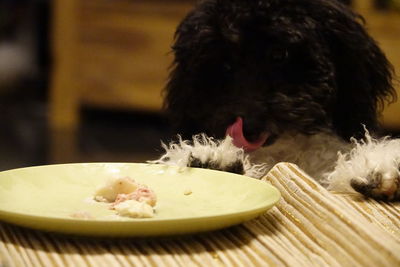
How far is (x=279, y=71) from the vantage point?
1.91m

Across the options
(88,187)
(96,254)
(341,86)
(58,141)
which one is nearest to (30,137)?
(58,141)

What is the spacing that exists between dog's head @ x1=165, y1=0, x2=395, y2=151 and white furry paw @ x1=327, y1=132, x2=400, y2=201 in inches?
7.9

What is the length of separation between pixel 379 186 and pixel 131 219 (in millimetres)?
604

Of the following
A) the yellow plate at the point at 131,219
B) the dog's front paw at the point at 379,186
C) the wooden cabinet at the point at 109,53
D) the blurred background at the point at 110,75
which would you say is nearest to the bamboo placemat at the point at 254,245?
the yellow plate at the point at 131,219

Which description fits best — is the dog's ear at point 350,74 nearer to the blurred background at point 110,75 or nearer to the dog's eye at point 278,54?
the dog's eye at point 278,54

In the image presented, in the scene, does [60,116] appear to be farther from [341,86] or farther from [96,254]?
[96,254]

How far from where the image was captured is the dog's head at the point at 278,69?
1.86m

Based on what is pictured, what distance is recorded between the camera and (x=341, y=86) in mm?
1966

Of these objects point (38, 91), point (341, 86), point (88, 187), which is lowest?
point (38, 91)

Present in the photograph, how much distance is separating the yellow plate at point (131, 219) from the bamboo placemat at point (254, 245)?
1.0 inches

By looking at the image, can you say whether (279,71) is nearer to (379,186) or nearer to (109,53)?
(379,186)

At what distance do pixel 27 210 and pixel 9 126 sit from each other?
489 cm

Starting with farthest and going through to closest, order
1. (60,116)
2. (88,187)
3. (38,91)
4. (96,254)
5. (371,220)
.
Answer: (38,91)
(60,116)
(88,187)
(371,220)
(96,254)

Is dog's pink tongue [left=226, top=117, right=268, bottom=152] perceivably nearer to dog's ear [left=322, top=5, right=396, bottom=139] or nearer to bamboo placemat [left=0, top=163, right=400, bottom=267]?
dog's ear [left=322, top=5, right=396, bottom=139]
